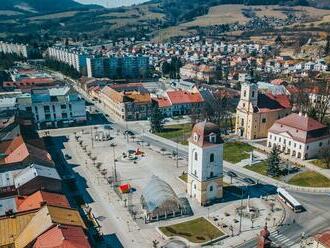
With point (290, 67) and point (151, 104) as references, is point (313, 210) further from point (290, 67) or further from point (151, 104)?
point (290, 67)

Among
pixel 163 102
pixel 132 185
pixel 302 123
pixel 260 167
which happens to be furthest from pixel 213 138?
pixel 163 102

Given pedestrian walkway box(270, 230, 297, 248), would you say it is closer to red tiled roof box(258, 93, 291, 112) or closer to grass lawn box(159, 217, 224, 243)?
grass lawn box(159, 217, 224, 243)

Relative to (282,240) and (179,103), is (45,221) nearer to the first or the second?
(282,240)

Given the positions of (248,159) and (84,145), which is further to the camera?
(84,145)

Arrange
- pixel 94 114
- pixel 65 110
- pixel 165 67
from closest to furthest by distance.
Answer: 1. pixel 65 110
2. pixel 94 114
3. pixel 165 67

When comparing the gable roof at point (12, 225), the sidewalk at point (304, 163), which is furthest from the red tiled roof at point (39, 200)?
the sidewalk at point (304, 163)

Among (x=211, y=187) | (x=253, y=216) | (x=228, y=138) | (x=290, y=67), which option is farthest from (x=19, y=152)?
(x=290, y=67)

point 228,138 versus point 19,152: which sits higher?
point 19,152

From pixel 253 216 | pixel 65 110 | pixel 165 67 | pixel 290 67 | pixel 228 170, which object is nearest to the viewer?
pixel 253 216

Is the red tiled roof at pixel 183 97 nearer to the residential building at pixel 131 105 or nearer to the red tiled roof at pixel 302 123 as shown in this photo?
the residential building at pixel 131 105
